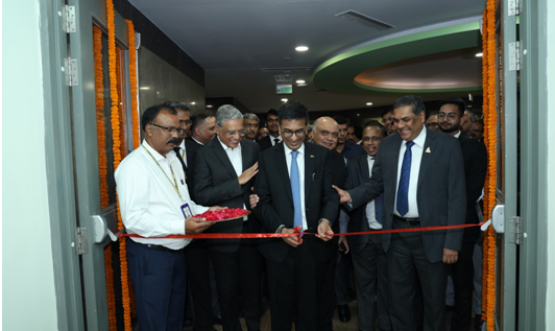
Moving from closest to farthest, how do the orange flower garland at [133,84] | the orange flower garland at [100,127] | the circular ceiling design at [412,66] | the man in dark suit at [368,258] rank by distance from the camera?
the orange flower garland at [100,127] < the orange flower garland at [133,84] < the man in dark suit at [368,258] < the circular ceiling design at [412,66]

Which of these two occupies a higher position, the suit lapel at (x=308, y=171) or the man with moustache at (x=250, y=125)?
the man with moustache at (x=250, y=125)

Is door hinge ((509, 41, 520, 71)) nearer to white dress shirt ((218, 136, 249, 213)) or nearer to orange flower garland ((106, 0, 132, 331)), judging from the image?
white dress shirt ((218, 136, 249, 213))

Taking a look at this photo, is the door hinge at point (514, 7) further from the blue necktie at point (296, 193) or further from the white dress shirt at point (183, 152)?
the white dress shirt at point (183, 152)

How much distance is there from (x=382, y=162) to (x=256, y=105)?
11.5 metres

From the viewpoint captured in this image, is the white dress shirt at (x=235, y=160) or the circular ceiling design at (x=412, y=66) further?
the circular ceiling design at (x=412, y=66)

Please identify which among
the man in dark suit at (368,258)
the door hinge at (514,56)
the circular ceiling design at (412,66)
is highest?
the circular ceiling design at (412,66)

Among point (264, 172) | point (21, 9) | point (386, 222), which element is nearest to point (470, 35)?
point (386, 222)

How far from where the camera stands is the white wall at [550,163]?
6.05 feet

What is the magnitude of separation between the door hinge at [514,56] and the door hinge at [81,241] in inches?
99.7

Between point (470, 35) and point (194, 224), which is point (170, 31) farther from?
point (470, 35)

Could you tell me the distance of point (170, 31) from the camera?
515 cm

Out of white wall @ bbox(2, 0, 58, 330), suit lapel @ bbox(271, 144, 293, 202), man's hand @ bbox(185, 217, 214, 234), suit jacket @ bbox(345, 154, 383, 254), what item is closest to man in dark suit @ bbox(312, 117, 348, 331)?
suit jacket @ bbox(345, 154, 383, 254)

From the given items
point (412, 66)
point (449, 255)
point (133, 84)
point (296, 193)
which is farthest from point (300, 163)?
point (412, 66)

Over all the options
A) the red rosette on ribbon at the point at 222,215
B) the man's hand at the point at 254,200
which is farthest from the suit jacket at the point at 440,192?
the red rosette on ribbon at the point at 222,215
